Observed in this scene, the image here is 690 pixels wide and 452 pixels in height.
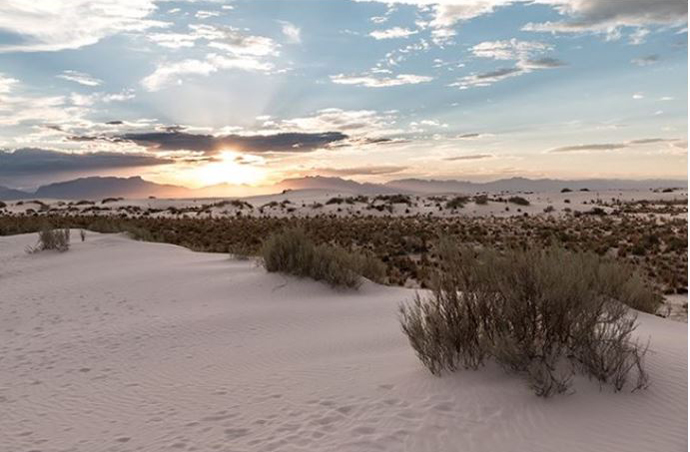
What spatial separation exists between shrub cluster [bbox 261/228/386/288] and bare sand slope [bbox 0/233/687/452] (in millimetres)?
664

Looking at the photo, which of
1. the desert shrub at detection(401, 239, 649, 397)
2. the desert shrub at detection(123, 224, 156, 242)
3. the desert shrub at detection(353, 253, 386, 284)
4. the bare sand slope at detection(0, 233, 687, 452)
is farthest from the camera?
the desert shrub at detection(123, 224, 156, 242)

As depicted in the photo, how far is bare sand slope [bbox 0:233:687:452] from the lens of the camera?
452 cm

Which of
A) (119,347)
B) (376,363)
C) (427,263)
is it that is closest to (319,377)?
(376,363)

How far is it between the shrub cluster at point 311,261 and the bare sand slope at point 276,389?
664 millimetres

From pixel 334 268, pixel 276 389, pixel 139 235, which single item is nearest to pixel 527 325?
pixel 276 389

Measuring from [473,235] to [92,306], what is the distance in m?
18.5

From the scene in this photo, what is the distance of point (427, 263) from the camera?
1738 centimetres

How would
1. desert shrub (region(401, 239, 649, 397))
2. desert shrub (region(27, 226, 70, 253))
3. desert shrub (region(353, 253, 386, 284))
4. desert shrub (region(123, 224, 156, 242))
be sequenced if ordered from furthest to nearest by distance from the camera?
desert shrub (region(123, 224, 156, 242)) → desert shrub (region(27, 226, 70, 253)) → desert shrub (region(353, 253, 386, 284)) → desert shrub (region(401, 239, 649, 397))

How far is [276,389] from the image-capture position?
5898 mm

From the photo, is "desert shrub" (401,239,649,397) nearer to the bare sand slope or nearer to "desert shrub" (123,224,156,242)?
the bare sand slope

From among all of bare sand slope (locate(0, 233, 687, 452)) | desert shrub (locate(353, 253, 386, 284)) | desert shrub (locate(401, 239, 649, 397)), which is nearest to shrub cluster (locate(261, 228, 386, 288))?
desert shrub (locate(353, 253, 386, 284))

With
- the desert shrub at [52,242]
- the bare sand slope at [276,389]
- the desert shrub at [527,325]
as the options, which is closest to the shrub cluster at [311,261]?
the bare sand slope at [276,389]

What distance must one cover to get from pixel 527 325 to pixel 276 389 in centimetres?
261

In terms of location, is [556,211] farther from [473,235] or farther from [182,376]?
[182,376]
